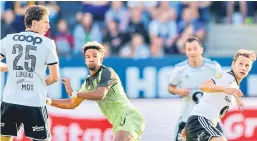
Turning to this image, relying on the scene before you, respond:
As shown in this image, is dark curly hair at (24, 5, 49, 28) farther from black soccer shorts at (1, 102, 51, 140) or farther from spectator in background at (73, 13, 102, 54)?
spectator in background at (73, 13, 102, 54)

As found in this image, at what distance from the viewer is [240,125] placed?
35.0 feet

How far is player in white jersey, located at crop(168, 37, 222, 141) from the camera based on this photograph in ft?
32.1

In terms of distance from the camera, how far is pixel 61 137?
10.5 meters

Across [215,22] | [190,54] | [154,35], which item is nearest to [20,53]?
[190,54]

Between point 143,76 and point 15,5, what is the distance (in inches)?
146

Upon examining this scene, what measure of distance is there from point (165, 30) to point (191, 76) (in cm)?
502

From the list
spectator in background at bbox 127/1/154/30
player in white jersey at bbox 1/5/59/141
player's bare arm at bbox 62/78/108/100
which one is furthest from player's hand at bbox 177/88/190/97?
spectator in background at bbox 127/1/154/30

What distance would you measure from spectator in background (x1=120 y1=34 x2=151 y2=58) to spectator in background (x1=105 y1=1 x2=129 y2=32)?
20.0 inches

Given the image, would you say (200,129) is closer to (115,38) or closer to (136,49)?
(136,49)

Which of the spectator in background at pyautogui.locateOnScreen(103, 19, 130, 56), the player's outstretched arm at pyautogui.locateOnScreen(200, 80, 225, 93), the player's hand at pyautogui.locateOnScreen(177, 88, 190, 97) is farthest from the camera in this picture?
the spectator in background at pyautogui.locateOnScreen(103, 19, 130, 56)

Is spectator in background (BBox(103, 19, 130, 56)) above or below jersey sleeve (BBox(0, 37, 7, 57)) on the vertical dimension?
above

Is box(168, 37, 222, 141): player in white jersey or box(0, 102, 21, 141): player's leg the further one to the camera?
box(168, 37, 222, 141): player in white jersey

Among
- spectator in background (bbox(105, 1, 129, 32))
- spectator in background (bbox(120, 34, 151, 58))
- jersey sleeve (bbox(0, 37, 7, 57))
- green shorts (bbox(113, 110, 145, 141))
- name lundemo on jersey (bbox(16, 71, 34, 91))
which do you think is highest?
spectator in background (bbox(105, 1, 129, 32))

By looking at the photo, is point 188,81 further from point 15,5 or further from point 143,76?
point 15,5
